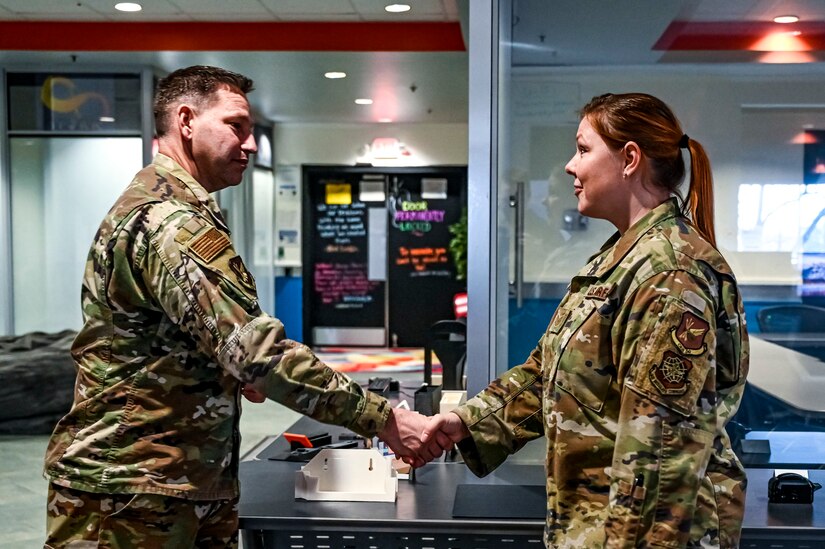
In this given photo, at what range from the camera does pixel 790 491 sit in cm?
244

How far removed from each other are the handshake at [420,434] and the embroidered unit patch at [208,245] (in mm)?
574

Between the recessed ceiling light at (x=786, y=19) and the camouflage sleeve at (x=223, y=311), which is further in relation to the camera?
the recessed ceiling light at (x=786, y=19)

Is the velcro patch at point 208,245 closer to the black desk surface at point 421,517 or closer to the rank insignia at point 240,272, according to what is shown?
the rank insignia at point 240,272

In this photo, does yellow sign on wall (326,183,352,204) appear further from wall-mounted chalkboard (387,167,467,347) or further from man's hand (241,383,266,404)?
man's hand (241,383,266,404)

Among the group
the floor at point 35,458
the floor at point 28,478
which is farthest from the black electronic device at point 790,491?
the floor at point 28,478

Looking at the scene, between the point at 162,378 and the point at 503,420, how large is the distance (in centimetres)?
78

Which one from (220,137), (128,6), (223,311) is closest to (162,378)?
(223,311)

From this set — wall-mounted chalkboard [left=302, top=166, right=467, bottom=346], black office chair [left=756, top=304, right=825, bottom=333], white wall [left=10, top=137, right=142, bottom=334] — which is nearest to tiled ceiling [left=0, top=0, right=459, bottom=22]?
white wall [left=10, top=137, right=142, bottom=334]

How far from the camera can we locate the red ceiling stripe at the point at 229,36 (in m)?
7.08

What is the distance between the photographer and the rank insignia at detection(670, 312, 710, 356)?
62.8 inches

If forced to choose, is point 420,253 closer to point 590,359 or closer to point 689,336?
point 590,359

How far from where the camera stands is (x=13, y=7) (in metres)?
6.76

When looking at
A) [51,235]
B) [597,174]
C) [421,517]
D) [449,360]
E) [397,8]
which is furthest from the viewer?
[51,235]

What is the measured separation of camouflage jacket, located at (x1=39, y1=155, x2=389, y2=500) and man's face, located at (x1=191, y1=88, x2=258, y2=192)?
17cm
